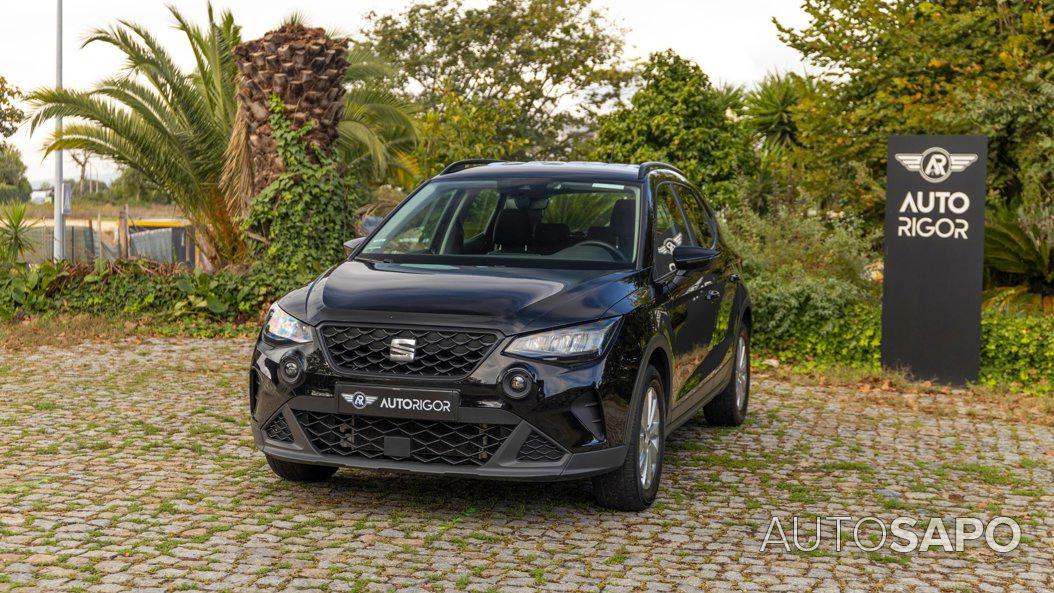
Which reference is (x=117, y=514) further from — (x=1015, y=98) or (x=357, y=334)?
(x=1015, y=98)

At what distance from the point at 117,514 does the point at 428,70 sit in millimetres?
33460

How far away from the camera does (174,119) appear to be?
17.5 metres

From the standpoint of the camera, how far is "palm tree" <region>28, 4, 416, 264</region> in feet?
54.8

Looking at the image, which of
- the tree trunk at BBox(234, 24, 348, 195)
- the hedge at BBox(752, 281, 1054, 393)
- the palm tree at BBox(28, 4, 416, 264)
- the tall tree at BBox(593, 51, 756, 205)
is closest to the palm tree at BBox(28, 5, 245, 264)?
the palm tree at BBox(28, 4, 416, 264)

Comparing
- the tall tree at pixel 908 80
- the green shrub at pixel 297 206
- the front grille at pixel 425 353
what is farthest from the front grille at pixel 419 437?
the tall tree at pixel 908 80

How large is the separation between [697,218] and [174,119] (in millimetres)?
11329

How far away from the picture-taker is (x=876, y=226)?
16.3 metres

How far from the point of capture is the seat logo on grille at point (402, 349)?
5695 millimetres

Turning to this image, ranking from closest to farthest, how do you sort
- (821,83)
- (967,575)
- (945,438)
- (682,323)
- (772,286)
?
(967,575)
(682,323)
(945,438)
(772,286)
(821,83)

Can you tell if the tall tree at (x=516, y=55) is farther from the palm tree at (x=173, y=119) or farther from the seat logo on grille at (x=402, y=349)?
the seat logo on grille at (x=402, y=349)

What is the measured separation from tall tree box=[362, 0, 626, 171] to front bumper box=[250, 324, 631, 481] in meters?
30.3

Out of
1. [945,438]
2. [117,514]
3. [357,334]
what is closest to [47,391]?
[117,514]

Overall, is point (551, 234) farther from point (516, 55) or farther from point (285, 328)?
point (516, 55)

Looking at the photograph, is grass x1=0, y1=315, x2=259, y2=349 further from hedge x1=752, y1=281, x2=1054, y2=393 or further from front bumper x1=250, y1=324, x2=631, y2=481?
front bumper x1=250, y1=324, x2=631, y2=481
